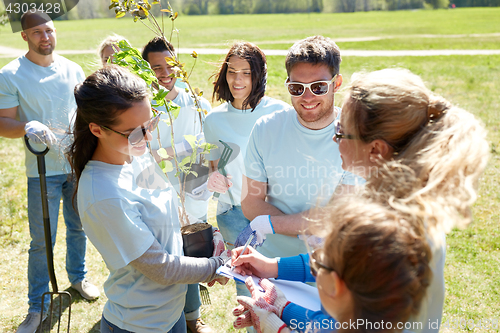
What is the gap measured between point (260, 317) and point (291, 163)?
2.75 feet

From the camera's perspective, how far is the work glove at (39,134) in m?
2.06

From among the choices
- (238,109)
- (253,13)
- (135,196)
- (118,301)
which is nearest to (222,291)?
(238,109)

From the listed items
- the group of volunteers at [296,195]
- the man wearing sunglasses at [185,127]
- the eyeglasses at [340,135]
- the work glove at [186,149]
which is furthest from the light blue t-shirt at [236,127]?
the eyeglasses at [340,135]

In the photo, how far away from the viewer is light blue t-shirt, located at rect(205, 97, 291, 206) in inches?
102

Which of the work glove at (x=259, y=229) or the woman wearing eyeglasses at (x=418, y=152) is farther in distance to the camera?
the work glove at (x=259, y=229)

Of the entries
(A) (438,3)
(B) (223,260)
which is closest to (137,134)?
(B) (223,260)

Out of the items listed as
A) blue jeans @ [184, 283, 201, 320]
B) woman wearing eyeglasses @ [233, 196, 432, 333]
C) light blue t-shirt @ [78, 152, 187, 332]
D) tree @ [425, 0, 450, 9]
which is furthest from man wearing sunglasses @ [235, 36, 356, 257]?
tree @ [425, 0, 450, 9]

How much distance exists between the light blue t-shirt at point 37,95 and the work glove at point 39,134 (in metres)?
0.81

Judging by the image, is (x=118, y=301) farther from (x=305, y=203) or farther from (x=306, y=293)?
(x=305, y=203)

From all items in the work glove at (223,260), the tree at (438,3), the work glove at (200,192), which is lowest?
the work glove at (223,260)

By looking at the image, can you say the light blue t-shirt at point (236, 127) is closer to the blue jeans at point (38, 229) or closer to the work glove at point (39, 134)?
the work glove at point (39, 134)

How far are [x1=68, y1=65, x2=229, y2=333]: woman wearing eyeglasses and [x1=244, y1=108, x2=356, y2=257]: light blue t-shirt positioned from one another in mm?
476

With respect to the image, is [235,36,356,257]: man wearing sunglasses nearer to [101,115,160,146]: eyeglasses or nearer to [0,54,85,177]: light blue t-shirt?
[101,115,160,146]: eyeglasses

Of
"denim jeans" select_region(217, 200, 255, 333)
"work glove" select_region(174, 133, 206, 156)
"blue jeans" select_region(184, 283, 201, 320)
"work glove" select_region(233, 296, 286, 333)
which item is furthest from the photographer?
"blue jeans" select_region(184, 283, 201, 320)
